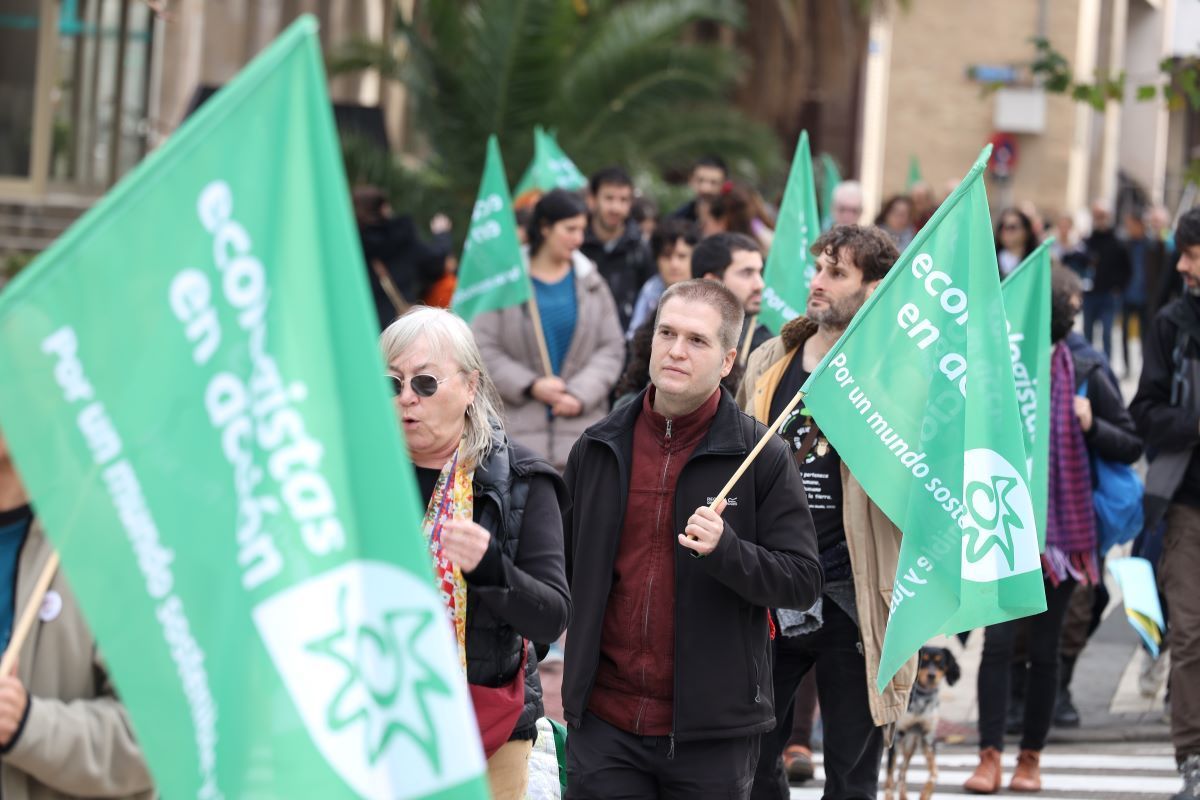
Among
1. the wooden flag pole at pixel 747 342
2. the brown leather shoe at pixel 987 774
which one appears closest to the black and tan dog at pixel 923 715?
the brown leather shoe at pixel 987 774

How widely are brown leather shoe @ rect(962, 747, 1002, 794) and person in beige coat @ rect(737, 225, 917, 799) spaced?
66.8 inches

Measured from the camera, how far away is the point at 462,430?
4.36 meters

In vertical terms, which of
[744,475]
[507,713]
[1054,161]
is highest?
[1054,161]

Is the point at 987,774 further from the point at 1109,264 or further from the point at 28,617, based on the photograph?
the point at 1109,264

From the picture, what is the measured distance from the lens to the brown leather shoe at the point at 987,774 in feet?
24.6

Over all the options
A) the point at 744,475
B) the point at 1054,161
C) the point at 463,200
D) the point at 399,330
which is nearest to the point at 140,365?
the point at 399,330

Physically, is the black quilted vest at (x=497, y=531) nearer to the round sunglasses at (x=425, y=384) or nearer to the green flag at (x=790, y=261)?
the round sunglasses at (x=425, y=384)

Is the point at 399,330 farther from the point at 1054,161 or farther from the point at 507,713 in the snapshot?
the point at 1054,161

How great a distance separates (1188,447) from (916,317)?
7.97 ft

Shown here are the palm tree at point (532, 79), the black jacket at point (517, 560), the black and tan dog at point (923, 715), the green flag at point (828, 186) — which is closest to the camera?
the black jacket at point (517, 560)

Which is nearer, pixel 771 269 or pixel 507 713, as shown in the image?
pixel 507 713

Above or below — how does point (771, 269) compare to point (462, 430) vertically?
above

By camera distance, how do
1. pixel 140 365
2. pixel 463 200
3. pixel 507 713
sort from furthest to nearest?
pixel 463 200
pixel 507 713
pixel 140 365

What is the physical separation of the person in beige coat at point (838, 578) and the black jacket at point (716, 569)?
0.75 metres
